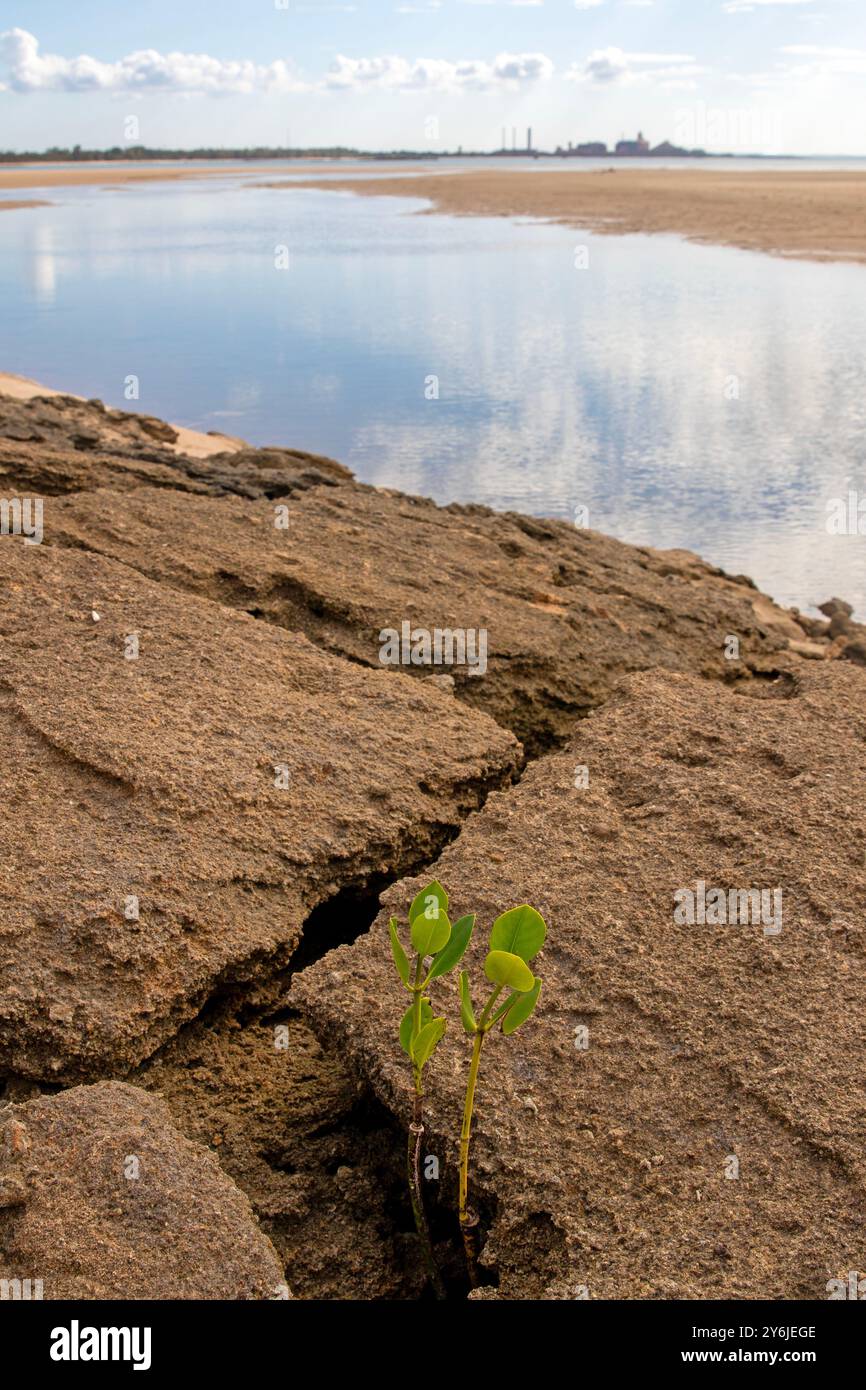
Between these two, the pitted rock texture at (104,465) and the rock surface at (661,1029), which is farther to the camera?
the pitted rock texture at (104,465)

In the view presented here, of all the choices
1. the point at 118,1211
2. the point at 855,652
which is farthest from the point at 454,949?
the point at 855,652

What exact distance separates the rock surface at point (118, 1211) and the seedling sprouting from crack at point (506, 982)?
35 centimetres

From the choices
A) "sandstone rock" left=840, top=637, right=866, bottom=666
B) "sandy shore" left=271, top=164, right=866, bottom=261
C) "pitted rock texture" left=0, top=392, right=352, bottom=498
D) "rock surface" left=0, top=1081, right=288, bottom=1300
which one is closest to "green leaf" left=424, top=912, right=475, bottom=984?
"rock surface" left=0, top=1081, right=288, bottom=1300

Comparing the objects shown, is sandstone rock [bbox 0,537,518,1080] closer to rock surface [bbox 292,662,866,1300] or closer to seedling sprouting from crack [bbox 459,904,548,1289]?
rock surface [bbox 292,662,866,1300]

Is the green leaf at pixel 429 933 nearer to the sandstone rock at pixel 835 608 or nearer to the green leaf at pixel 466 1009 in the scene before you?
the green leaf at pixel 466 1009

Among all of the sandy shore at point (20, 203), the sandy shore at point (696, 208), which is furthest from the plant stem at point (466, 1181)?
the sandy shore at point (20, 203)

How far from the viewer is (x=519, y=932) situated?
72.5 inches

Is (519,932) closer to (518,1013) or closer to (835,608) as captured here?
(518,1013)

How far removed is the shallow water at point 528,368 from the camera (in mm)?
8242

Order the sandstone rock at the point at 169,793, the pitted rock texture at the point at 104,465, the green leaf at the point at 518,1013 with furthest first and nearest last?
the pitted rock texture at the point at 104,465 < the sandstone rock at the point at 169,793 < the green leaf at the point at 518,1013

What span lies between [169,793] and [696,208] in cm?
3263

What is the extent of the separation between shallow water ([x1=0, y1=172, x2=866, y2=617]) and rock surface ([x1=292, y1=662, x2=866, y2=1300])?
4027 mm

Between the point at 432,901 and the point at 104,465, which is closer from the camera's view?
the point at 432,901

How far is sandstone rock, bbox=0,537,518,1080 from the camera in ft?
7.43
